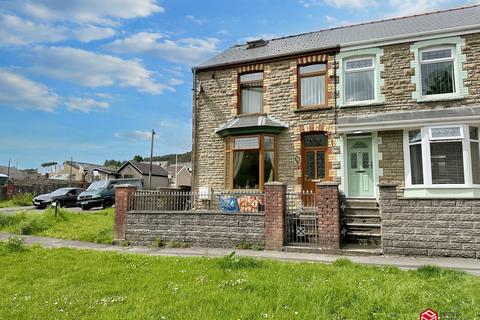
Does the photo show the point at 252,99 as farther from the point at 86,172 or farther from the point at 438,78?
the point at 86,172

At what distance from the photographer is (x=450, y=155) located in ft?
34.4

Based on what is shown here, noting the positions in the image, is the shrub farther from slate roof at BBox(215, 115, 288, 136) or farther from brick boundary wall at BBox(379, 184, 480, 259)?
slate roof at BBox(215, 115, 288, 136)

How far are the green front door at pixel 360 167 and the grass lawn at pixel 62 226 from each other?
881 cm

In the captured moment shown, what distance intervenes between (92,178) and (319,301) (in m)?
60.4

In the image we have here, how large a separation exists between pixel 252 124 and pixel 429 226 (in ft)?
24.3

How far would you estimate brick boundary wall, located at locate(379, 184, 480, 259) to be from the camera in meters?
8.50

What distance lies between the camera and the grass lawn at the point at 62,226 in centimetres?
1243

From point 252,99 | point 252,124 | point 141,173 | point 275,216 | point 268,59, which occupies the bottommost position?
point 275,216

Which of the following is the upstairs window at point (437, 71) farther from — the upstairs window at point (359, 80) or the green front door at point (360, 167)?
the green front door at point (360, 167)

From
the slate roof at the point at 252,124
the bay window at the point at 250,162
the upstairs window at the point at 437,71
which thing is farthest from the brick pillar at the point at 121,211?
the upstairs window at the point at 437,71

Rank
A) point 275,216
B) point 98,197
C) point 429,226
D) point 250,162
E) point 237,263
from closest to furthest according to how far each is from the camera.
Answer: point 237,263, point 429,226, point 275,216, point 250,162, point 98,197

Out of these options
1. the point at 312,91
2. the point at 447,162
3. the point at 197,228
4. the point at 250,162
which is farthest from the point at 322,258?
the point at 312,91

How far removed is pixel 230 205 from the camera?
12.4 m

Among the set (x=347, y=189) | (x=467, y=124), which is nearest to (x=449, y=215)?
(x=467, y=124)
